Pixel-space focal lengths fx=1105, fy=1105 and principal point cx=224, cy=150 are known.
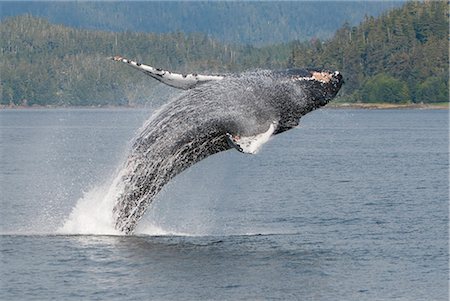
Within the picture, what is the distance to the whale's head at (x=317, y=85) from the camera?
22.2 m

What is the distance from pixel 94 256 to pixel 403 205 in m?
16.4

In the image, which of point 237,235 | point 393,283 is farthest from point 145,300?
point 237,235

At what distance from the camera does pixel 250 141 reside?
71.5 feet

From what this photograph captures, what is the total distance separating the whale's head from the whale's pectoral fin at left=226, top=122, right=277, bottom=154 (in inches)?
34.8

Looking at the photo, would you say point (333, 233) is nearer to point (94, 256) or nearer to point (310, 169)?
point (94, 256)

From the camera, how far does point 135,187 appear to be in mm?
23953

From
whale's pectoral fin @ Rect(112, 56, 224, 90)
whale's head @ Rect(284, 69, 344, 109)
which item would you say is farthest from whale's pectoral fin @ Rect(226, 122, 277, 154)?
whale's pectoral fin @ Rect(112, 56, 224, 90)

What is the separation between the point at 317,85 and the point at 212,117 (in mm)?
2274

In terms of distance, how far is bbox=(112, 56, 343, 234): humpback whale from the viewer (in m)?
22.2

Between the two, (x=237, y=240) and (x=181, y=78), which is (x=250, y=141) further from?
(x=237, y=240)

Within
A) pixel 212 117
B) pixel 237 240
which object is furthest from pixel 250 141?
pixel 237 240

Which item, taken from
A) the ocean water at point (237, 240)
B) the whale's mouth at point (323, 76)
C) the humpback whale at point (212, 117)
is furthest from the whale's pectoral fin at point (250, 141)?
the ocean water at point (237, 240)

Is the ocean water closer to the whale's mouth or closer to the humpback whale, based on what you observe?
the humpback whale

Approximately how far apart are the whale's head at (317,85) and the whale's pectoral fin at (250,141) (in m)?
0.88
